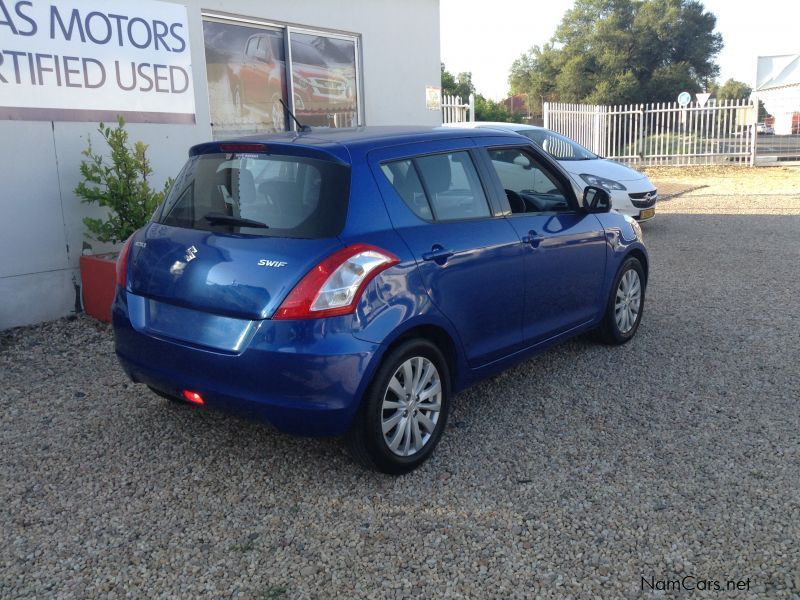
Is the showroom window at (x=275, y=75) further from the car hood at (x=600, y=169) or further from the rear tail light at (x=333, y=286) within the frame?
the rear tail light at (x=333, y=286)

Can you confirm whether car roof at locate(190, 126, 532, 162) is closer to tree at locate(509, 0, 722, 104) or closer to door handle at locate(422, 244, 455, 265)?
door handle at locate(422, 244, 455, 265)

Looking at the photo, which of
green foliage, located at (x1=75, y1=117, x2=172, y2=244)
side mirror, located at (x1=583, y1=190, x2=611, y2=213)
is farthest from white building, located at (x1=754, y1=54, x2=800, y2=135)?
green foliage, located at (x1=75, y1=117, x2=172, y2=244)

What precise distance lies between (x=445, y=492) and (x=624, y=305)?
2.75 metres

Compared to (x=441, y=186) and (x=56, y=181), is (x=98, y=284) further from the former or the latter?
(x=441, y=186)

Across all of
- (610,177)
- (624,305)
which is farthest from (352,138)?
(610,177)

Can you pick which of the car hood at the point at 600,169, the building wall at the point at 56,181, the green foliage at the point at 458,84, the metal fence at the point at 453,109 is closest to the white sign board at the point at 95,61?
the building wall at the point at 56,181

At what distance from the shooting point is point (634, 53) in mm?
46531

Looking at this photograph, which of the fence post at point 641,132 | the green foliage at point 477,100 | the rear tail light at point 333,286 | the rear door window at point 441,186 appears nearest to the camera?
the rear tail light at point 333,286

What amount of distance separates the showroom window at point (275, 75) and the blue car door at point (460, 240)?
424 centimetres

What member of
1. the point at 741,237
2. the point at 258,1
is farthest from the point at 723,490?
the point at 741,237

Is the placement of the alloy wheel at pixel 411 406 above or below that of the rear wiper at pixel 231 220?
below

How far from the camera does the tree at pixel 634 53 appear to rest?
4553 centimetres

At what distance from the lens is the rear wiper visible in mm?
3609


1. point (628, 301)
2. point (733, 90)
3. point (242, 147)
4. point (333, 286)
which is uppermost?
point (733, 90)
